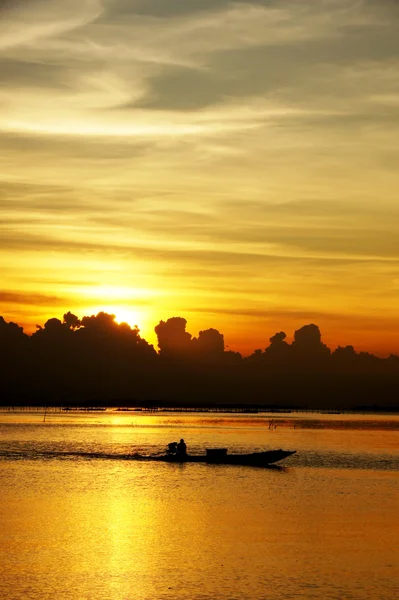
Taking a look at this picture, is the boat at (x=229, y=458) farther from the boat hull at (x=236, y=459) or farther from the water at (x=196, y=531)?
the water at (x=196, y=531)

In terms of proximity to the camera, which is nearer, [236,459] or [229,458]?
[229,458]

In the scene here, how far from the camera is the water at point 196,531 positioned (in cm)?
3559

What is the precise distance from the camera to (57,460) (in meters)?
95.8

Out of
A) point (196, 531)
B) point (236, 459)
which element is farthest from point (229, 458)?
point (196, 531)

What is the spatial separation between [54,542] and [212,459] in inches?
1768

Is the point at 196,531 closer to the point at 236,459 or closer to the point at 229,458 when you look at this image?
the point at 229,458

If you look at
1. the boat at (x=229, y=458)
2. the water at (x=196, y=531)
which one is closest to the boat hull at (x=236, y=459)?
the boat at (x=229, y=458)

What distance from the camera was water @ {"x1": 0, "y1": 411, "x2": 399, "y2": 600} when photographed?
35.6 m

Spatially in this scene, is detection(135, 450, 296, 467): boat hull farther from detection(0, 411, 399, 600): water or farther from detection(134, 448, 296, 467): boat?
detection(0, 411, 399, 600): water

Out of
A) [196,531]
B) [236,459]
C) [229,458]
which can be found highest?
[229,458]

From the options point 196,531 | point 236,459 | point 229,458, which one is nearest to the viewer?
point 196,531

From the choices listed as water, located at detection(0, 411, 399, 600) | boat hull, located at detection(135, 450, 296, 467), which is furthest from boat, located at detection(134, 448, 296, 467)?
water, located at detection(0, 411, 399, 600)

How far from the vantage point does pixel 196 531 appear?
161ft

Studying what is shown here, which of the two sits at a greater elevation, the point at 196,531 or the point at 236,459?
the point at 236,459
